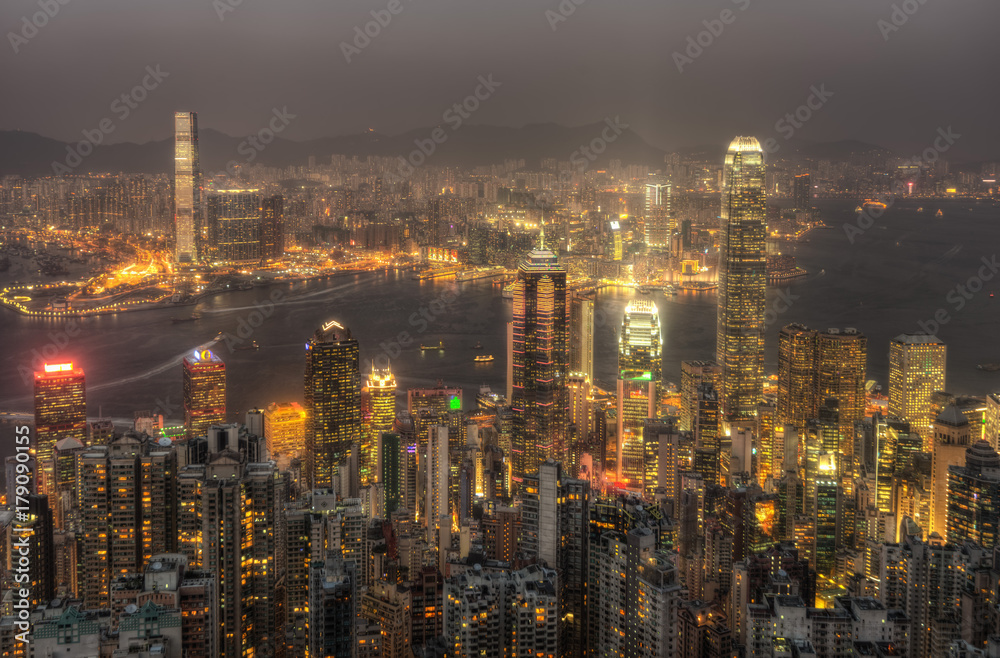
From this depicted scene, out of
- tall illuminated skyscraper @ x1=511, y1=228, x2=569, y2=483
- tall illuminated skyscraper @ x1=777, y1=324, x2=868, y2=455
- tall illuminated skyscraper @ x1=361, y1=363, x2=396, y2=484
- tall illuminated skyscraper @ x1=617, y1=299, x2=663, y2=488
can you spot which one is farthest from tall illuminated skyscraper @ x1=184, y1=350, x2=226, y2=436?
tall illuminated skyscraper @ x1=777, y1=324, x2=868, y2=455

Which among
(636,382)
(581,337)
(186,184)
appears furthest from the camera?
(186,184)

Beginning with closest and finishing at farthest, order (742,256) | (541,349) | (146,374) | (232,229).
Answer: (541,349) → (146,374) → (742,256) → (232,229)

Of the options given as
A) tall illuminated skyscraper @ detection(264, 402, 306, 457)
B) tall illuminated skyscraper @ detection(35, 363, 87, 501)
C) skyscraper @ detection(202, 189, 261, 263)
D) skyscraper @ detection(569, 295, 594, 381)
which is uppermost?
skyscraper @ detection(202, 189, 261, 263)

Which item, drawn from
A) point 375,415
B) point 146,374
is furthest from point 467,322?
point 375,415

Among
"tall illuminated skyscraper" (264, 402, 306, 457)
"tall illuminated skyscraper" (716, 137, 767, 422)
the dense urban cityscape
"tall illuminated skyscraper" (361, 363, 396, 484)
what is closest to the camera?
the dense urban cityscape

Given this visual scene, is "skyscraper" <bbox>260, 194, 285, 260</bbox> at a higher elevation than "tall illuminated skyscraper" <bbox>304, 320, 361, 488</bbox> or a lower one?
higher

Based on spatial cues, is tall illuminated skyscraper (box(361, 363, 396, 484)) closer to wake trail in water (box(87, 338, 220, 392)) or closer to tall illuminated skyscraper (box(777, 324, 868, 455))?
wake trail in water (box(87, 338, 220, 392))

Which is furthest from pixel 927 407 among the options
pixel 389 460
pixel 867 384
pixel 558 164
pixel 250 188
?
pixel 250 188

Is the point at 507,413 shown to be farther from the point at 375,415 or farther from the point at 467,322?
the point at 467,322
